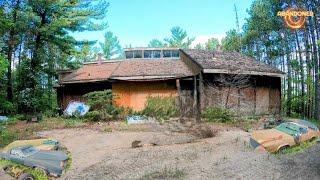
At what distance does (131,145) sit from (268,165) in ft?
19.5

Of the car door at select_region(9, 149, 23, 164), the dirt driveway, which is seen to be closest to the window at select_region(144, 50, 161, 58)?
the dirt driveway

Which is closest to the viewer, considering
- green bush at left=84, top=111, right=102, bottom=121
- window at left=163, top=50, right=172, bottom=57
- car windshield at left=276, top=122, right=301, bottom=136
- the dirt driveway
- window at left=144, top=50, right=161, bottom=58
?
the dirt driveway

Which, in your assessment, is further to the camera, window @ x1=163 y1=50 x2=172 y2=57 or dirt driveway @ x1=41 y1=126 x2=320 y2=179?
window @ x1=163 y1=50 x2=172 y2=57

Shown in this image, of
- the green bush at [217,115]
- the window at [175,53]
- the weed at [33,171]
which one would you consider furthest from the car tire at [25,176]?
the window at [175,53]

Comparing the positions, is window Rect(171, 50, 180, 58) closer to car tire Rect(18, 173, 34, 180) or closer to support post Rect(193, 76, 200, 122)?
support post Rect(193, 76, 200, 122)

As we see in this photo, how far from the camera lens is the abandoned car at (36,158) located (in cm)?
1209

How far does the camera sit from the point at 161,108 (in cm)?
2402

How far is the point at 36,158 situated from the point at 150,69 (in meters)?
15.0

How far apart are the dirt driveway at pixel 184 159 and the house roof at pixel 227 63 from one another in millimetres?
7635

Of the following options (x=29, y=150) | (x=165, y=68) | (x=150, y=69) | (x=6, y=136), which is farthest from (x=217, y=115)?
(x=29, y=150)

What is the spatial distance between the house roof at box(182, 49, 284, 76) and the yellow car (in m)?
9.10

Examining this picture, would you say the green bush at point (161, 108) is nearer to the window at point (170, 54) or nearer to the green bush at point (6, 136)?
the window at point (170, 54)

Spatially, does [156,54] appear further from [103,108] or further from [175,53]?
[103,108]

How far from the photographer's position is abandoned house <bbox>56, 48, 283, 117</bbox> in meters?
25.4
